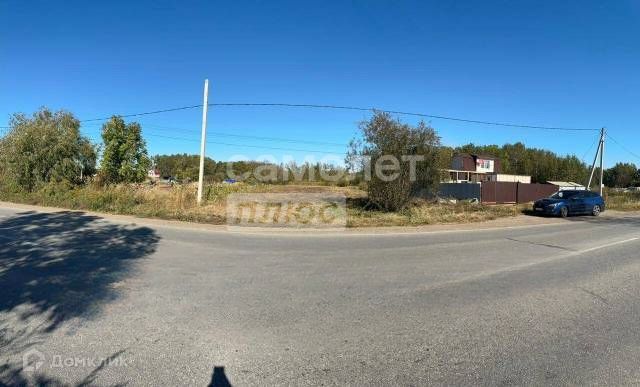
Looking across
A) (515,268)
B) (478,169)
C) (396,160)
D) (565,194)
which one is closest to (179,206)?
(396,160)

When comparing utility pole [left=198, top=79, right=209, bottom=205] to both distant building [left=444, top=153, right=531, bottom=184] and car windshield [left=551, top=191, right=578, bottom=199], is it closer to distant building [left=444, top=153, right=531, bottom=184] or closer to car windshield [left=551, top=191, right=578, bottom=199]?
car windshield [left=551, top=191, right=578, bottom=199]

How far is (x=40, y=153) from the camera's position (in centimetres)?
2358

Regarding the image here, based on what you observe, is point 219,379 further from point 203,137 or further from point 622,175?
point 622,175

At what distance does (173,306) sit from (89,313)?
910 millimetres

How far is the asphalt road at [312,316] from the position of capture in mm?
3521

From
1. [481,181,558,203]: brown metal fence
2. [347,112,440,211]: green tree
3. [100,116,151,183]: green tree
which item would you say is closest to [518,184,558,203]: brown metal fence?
[481,181,558,203]: brown metal fence

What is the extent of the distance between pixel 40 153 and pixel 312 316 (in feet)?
80.9

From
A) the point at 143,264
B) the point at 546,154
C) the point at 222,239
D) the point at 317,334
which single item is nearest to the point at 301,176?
the point at 222,239

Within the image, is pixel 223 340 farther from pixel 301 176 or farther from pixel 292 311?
pixel 301 176

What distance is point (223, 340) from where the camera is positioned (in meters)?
4.12

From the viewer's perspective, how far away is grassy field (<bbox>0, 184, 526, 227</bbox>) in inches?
667

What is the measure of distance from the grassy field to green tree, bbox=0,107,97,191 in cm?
131

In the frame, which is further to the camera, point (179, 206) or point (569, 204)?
point (569, 204)

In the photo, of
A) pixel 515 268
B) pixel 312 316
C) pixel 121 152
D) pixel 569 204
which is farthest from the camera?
pixel 121 152
